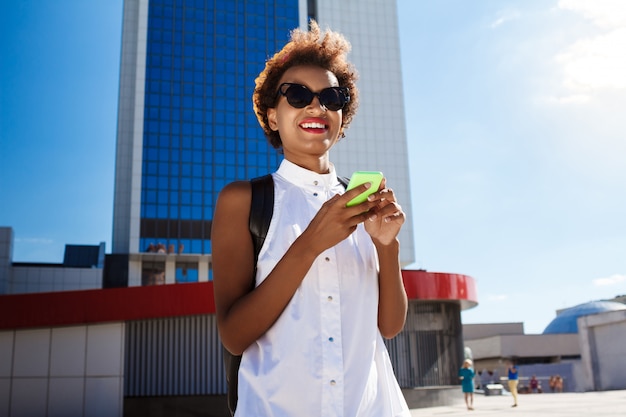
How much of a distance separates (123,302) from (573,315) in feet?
192

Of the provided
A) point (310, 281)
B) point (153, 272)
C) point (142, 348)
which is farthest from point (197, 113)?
Result: point (310, 281)

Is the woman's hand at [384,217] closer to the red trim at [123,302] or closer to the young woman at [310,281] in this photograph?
the young woman at [310,281]

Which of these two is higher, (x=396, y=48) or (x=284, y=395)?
(x=396, y=48)

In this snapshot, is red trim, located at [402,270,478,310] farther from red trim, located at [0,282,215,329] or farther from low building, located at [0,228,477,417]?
red trim, located at [0,282,215,329]

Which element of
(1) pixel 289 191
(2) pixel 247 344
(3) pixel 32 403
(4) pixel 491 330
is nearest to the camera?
(2) pixel 247 344

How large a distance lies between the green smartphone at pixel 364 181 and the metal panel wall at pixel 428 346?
69.3 feet

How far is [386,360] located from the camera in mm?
1818

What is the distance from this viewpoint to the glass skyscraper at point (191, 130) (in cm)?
4862

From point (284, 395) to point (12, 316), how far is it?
728 inches

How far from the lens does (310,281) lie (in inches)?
68.3

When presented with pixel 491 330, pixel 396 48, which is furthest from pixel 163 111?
pixel 491 330

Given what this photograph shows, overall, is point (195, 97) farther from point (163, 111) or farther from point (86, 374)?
point (86, 374)

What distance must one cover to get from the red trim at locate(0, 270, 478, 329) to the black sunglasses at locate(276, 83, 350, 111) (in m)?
17.8

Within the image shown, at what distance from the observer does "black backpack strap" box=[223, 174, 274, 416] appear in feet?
5.83
